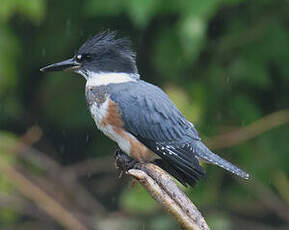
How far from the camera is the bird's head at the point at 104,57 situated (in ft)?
11.0

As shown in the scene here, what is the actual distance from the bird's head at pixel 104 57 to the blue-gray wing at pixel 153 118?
24 cm

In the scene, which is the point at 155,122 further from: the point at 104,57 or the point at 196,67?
the point at 196,67

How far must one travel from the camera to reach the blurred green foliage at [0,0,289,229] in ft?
14.4

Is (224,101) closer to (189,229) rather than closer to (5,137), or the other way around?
(5,137)

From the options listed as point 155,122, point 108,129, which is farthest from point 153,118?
point 108,129

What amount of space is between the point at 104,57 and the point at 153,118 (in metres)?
0.43

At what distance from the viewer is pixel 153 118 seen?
3117mm

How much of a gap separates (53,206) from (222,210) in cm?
107

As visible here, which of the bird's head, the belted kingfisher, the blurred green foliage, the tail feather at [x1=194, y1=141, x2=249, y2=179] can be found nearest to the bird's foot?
the belted kingfisher

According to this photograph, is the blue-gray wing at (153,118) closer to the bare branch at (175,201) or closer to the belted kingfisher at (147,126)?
the belted kingfisher at (147,126)

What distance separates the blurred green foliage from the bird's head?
0.82 meters

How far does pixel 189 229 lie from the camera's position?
7.14 ft

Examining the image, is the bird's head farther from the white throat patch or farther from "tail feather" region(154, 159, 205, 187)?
"tail feather" region(154, 159, 205, 187)

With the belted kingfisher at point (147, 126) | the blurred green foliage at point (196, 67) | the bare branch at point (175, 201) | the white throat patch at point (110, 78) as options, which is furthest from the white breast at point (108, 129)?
the blurred green foliage at point (196, 67)
